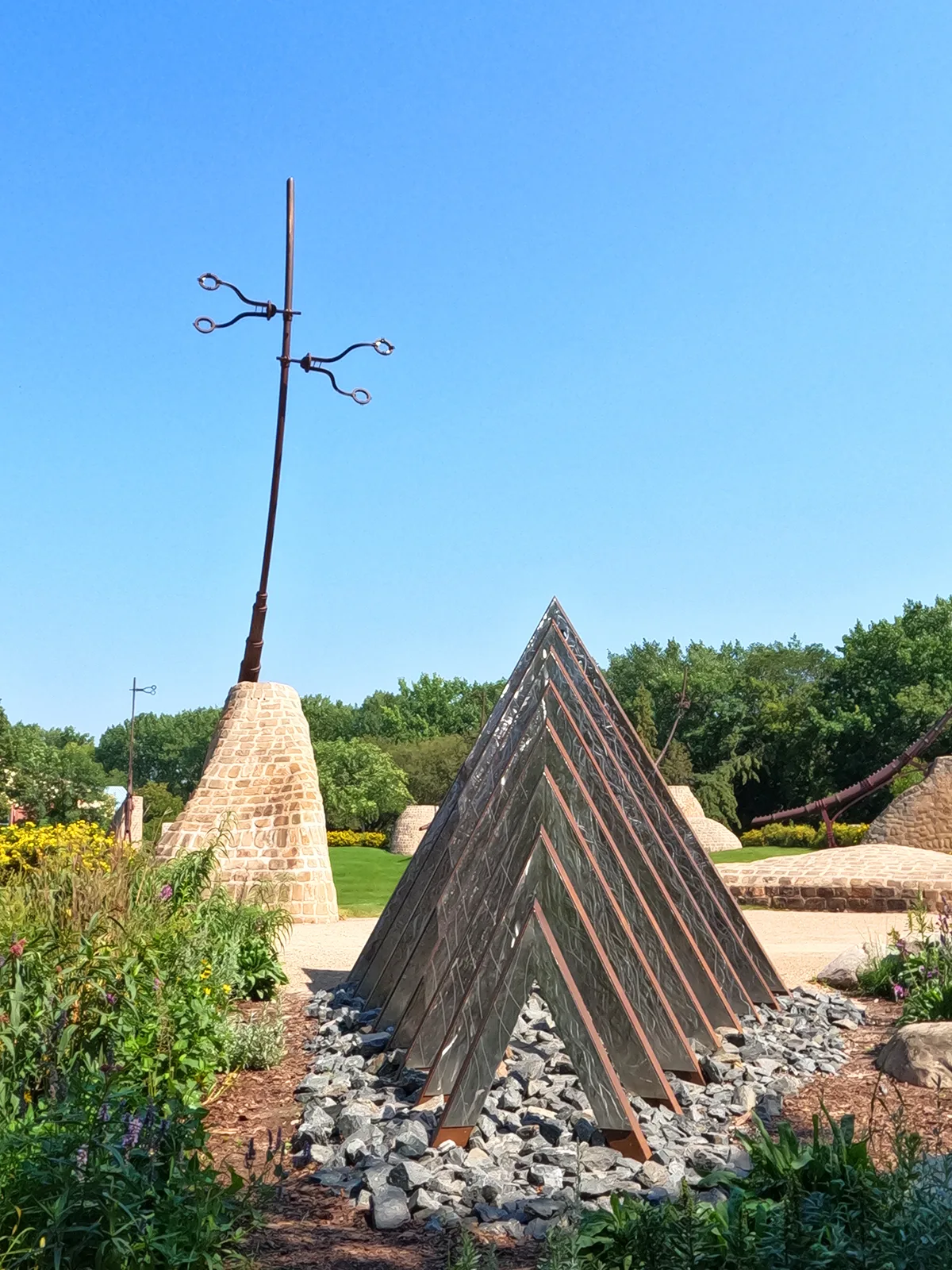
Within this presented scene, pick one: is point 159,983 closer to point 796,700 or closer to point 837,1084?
point 837,1084

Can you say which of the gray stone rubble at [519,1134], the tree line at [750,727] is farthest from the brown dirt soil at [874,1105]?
the tree line at [750,727]

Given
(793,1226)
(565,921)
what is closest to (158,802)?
(565,921)

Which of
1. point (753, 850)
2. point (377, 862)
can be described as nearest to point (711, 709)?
point (753, 850)

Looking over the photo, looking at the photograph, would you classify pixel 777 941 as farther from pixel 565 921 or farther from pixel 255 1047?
pixel 565 921

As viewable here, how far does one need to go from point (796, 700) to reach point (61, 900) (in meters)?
36.9

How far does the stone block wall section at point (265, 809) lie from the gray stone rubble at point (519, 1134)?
20.6 feet

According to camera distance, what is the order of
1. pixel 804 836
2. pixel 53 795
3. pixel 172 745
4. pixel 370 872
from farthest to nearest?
pixel 172 745
pixel 804 836
pixel 370 872
pixel 53 795

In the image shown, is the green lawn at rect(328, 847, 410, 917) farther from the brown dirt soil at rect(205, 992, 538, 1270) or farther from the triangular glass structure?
the brown dirt soil at rect(205, 992, 538, 1270)

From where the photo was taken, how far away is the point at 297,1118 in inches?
202

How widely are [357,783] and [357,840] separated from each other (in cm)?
562

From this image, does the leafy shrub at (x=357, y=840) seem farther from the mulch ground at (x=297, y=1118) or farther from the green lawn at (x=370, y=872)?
the mulch ground at (x=297, y=1118)

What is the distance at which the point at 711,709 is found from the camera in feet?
145

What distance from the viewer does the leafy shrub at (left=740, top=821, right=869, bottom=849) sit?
25.5 m

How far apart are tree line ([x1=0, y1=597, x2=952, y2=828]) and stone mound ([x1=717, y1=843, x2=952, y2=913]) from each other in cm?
1370
